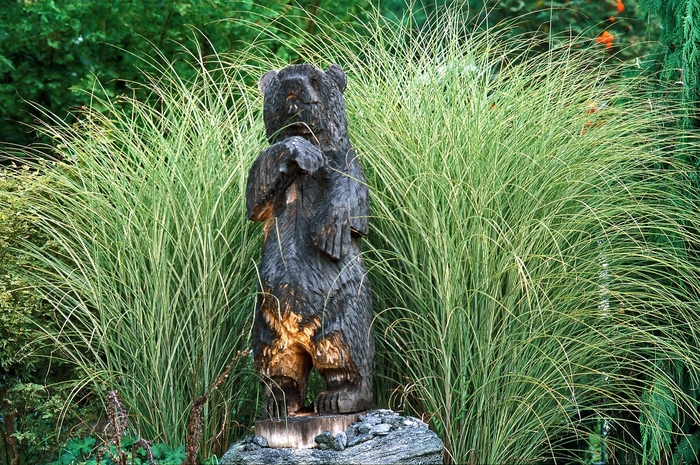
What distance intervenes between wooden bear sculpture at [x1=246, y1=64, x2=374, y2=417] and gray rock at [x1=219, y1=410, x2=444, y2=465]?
0.13 metres

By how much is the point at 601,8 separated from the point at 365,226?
255 inches

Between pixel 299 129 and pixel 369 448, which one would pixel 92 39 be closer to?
pixel 299 129

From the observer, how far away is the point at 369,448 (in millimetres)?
3658

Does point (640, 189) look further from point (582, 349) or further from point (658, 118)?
point (582, 349)

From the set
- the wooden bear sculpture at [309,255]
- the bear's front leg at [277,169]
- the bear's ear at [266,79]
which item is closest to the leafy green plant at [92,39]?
the bear's ear at [266,79]

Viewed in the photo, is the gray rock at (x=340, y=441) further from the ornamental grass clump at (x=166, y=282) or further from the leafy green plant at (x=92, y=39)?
the leafy green plant at (x=92, y=39)

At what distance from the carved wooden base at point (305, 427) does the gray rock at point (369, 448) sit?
3 cm

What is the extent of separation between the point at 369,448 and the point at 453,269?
3.10ft

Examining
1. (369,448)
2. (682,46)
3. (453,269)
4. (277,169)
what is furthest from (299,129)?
(682,46)

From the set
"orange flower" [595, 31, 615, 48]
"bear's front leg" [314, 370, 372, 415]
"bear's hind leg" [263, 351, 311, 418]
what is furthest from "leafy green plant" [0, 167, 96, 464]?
"orange flower" [595, 31, 615, 48]

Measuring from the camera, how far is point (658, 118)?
4.70 meters

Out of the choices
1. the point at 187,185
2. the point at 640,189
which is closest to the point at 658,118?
the point at 640,189

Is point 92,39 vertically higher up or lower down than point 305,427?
higher up

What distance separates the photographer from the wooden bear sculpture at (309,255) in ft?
12.4
